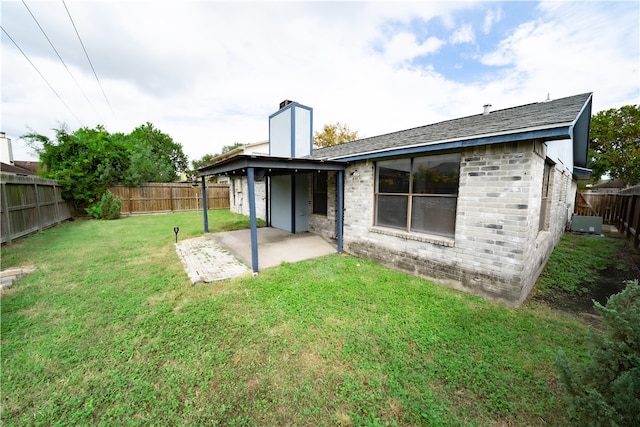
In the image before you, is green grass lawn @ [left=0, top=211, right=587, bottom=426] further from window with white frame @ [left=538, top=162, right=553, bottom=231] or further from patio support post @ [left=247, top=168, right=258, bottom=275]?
window with white frame @ [left=538, top=162, right=553, bottom=231]

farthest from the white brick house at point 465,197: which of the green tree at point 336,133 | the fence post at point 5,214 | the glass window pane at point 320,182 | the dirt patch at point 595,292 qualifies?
the green tree at point 336,133

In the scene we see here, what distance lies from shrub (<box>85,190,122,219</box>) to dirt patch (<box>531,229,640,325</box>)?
18198 mm

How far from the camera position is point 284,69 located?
10352 millimetres

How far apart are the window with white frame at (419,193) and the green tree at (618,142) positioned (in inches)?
1046

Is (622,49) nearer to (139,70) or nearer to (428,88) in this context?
(428,88)

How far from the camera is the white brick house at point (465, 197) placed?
147 inches

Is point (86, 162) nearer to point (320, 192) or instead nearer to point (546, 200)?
point (320, 192)

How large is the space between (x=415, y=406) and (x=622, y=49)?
1137 cm

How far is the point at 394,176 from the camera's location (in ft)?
18.2

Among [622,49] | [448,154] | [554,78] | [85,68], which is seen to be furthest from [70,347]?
[554,78]

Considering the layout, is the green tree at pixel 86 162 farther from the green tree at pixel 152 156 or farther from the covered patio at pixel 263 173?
the covered patio at pixel 263 173

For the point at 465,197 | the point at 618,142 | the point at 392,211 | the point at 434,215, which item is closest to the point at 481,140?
the point at 465,197

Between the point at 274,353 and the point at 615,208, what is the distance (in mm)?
20299

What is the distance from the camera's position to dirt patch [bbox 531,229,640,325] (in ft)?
13.1
